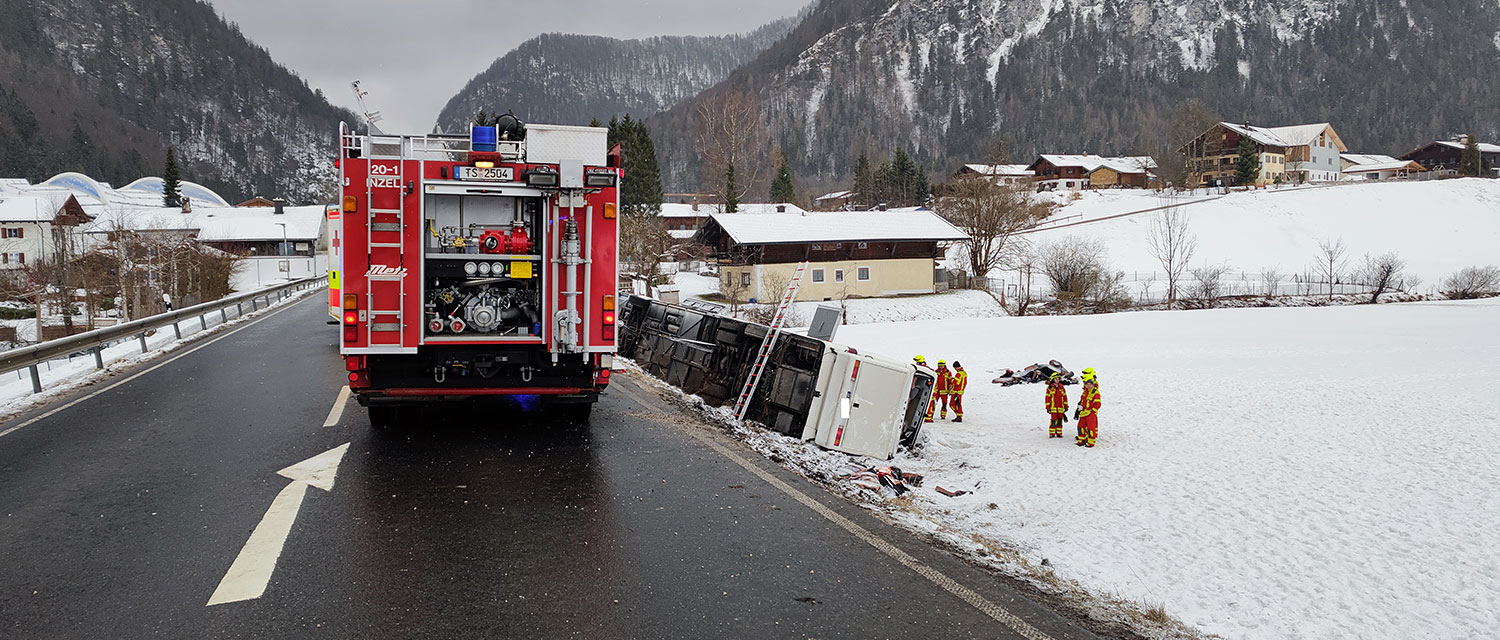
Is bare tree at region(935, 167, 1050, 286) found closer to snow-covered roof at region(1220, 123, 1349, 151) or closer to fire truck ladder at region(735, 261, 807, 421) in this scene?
fire truck ladder at region(735, 261, 807, 421)

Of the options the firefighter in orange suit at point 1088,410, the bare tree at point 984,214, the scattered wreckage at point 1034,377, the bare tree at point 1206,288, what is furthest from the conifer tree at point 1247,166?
the firefighter in orange suit at point 1088,410

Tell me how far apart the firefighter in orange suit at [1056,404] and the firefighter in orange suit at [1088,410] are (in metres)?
0.31

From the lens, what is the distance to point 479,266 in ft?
27.7

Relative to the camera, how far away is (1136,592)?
522 cm

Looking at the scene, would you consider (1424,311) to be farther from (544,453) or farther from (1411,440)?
(544,453)

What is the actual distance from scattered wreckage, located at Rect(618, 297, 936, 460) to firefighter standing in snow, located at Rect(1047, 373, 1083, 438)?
207 cm

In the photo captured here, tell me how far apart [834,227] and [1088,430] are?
44.4 metres

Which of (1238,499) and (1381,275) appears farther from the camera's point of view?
(1381,275)

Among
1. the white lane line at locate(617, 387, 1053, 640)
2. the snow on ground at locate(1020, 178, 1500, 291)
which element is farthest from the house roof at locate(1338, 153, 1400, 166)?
the white lane line at locate(617, 387, 1053, 640)

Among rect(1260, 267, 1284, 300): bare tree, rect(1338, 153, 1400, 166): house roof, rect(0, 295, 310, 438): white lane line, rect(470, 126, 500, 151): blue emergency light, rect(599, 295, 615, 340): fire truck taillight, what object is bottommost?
rect(0, 295, 310, 438): white lane line

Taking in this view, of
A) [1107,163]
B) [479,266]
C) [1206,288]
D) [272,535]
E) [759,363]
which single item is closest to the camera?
[272,535]

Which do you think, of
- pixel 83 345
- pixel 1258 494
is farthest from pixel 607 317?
pixel 83 345

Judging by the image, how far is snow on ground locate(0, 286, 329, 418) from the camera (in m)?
10.8

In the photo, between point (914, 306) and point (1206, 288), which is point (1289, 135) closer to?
point (1206, 288)
